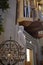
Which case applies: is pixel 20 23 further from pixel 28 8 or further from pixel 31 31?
pixel 31 31

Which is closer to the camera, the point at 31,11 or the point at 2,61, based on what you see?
A: the point at 2,61

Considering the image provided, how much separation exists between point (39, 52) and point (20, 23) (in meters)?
2.55

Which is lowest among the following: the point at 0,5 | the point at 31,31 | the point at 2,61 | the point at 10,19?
the point at 2,61

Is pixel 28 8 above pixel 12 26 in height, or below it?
above

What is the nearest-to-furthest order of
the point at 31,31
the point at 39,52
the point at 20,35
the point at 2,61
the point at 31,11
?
1. the point at 2,61
2. the point at 20,35
3. the point at 31,11
4. the point at 31,31
5. the point at 39,52

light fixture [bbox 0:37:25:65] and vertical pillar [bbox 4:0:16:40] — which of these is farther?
vertical pillar [bbox 4:0:16:40]

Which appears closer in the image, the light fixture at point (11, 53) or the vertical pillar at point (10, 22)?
the light fixture at point (11, 53)

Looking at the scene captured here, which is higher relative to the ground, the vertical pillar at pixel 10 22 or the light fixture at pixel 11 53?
the vertical pillar at pixel 10 22

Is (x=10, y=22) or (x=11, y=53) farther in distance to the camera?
(x=10, y=22)

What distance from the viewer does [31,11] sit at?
18.1 ft

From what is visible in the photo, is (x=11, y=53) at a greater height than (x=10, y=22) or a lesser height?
lesser

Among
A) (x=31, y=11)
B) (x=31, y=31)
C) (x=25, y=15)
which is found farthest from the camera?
(x=31, y=31)

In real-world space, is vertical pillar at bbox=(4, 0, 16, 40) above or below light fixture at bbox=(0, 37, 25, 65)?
above

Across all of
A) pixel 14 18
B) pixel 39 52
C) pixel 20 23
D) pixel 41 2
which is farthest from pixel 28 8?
pixel 39 52
